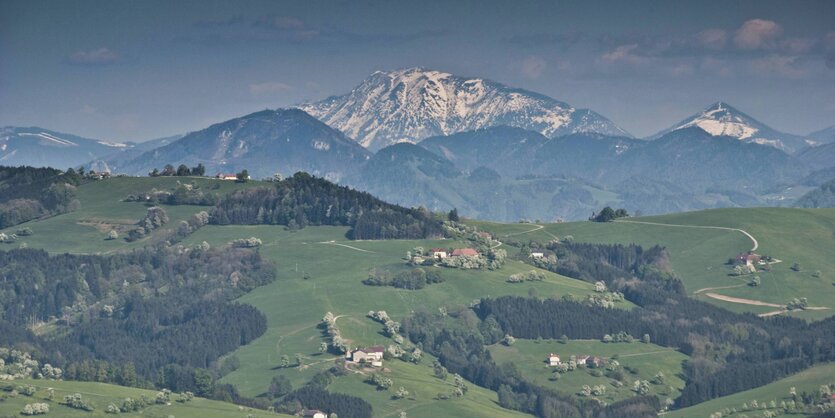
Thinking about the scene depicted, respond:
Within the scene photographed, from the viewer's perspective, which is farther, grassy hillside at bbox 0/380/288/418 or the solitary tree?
the solitary tree

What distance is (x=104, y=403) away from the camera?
17150 centimetres

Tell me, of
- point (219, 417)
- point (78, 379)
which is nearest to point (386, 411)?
point (219, 417)

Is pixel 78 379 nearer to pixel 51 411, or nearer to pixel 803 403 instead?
pixel 51 411

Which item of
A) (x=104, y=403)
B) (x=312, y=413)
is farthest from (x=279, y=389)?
(x=104, y=403)

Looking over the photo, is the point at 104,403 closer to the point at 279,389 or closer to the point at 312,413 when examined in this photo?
the point at 312,413

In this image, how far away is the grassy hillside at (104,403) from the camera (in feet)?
543

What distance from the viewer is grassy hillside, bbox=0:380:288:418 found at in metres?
166

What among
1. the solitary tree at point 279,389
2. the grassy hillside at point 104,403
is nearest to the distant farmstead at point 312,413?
the grassy hillside at point 104,403

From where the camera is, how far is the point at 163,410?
569 feet

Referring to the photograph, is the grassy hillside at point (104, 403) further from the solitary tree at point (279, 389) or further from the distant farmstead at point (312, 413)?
the solitary tree at point (279, 389)

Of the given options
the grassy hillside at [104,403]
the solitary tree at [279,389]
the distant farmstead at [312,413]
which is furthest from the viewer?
the solitary tree at [279,389]

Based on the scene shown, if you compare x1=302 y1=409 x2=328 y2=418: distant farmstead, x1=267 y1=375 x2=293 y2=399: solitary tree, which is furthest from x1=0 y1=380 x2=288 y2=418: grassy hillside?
x1=267 y1=375 x2=293 y2=399: solitary tree

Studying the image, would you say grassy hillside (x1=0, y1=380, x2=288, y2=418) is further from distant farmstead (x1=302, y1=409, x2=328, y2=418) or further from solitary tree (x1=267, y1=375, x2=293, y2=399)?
solitary tree (x1=267, y1=375, x2=293, y2=399)

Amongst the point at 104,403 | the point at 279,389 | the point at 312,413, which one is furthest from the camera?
the point at 279,389
